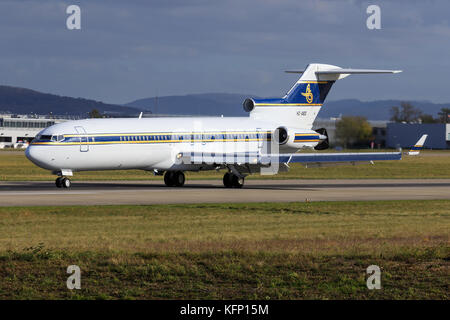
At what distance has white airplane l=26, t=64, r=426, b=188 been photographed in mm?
43656

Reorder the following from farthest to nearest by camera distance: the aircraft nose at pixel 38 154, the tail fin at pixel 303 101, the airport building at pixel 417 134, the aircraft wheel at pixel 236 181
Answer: the airport building at pixel 417 134 → the tail fin at pixel 303 101 → the aircraft wheel at pixel 236 181 → the aircraft nose at pixel 38 154

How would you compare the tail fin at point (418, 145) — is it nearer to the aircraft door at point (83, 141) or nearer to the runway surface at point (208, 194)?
the runway surface at point (208, 194)

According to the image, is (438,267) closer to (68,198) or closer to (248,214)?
(248,214)

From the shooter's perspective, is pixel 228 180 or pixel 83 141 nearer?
pixel 83 141

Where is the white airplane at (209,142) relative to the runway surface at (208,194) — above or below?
above

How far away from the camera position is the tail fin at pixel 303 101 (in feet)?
168

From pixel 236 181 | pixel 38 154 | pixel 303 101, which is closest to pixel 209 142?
pixel 236 181

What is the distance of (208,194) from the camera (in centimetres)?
4172

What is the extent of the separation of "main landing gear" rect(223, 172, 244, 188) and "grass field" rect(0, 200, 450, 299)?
16.3 metres

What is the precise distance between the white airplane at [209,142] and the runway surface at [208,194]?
1.49 metres

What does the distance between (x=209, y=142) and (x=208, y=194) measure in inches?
299

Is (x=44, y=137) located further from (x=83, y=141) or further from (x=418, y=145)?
(x=418, y=145)

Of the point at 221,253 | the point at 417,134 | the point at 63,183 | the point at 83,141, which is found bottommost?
the point at 221,253

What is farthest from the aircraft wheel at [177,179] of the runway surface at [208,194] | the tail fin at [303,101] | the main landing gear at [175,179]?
the tail fin at [303,101]
